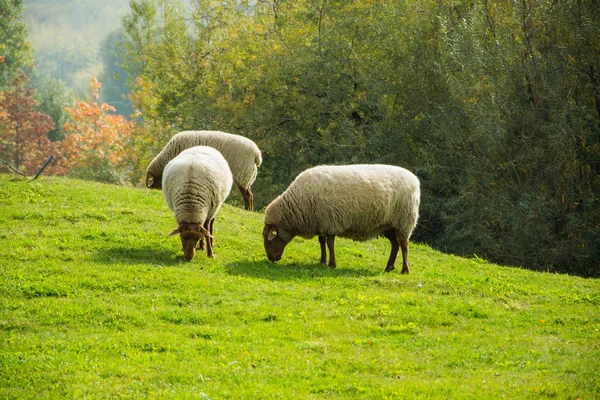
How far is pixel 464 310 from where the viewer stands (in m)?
12.9

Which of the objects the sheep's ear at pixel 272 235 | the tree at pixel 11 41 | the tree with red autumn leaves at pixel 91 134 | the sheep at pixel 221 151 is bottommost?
the sheep's ear at pixel 272 235

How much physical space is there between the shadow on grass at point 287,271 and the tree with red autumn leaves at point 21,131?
53008 mm

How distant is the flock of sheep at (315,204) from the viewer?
15297 millimetres

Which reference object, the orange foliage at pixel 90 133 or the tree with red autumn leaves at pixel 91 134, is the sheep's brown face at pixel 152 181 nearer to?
the tree with red autumn leaves at pixel 91 134

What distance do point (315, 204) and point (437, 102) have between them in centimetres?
1435

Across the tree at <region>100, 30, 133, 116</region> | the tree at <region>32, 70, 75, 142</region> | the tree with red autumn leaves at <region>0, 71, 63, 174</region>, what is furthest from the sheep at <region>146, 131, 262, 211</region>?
the tree at <region>100, 30, 133, 116</region>

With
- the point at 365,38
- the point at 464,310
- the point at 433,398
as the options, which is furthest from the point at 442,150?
the point at 433,398

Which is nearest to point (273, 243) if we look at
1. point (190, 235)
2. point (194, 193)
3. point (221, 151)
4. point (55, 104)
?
point (190, 235)

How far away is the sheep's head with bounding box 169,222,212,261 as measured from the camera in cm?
1501

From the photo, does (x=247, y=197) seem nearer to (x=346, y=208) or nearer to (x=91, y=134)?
(x=346, y=208)

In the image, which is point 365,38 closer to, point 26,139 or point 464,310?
point 464,310

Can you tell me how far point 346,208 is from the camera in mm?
15531

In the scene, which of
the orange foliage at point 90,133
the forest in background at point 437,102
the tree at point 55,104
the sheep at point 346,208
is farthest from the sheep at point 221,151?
the tree at point 55,104

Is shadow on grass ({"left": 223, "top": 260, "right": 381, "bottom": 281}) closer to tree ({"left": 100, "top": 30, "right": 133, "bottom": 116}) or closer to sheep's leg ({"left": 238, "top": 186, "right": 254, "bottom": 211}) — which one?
sheep's leg ({"left": 238, "top": 186, "right": 254, "bottom": 211})
